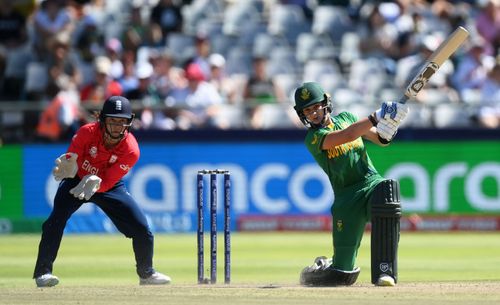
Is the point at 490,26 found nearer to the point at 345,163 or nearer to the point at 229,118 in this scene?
the point at 229,118

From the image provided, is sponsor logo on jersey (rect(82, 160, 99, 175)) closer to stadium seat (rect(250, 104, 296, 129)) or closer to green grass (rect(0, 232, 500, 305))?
green grass (rect(0, 232, 500, 305))

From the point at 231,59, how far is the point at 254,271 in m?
8.17

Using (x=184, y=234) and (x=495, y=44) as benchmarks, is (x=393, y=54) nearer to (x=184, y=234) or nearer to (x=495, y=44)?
(x=495, y=44)

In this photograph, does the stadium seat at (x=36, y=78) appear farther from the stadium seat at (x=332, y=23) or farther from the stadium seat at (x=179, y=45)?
the stadium seat at (x=332, y=23)

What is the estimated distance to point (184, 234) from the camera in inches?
737

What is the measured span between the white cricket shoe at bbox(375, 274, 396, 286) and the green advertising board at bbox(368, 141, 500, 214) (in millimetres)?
8273

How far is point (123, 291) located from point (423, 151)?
9.33 m

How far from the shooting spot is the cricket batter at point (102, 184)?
1087 centimetres

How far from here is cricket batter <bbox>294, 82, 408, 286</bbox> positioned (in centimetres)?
1023

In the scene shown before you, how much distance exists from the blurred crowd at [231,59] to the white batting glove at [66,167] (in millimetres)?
7502

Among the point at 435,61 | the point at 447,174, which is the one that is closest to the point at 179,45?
the point at 447,174

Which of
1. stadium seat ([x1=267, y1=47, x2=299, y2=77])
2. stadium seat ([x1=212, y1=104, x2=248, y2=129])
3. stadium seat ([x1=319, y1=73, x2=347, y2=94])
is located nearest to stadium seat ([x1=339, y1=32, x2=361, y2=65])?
stadium seat ([x1=319, y1=73, x2=347, y2=94])

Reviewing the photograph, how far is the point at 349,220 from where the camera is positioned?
10570 millimetres

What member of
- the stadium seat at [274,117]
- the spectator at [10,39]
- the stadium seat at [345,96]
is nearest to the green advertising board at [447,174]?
the stadium seat at [345,96]
